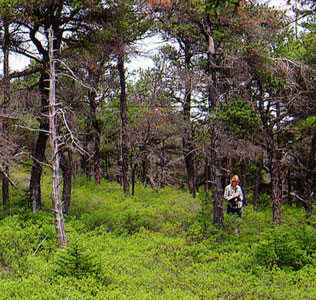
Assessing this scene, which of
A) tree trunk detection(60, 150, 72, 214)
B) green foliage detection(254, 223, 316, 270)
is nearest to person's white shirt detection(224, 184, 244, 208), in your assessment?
green foliage detection(254, 223, 316, 270)

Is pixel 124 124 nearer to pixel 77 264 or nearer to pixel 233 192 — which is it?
pixel 233 192

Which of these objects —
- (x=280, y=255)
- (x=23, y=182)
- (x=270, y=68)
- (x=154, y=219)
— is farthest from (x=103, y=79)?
(x=280, y=255)

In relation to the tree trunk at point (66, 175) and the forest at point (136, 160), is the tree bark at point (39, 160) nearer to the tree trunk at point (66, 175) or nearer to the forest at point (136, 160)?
the forest at point (136, 160)

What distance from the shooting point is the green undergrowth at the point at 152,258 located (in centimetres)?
649

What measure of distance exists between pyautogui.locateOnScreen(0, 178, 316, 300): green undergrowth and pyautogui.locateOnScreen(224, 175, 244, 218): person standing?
1.05 ft

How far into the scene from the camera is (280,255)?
845cm

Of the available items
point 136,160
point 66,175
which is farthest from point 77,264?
point 136,160

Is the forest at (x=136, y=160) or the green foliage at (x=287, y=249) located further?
the green foliage at (x=287, y=249)

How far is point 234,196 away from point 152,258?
365 cm

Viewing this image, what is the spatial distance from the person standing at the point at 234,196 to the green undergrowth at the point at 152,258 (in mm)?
319

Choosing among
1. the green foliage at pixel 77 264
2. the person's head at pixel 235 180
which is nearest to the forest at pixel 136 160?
the green foliage at pixel 77 264

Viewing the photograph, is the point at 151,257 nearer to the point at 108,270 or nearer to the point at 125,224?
the point at 108,270

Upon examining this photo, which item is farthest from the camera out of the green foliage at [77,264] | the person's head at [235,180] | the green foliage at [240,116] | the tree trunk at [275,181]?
the tree trunk at [275,181]

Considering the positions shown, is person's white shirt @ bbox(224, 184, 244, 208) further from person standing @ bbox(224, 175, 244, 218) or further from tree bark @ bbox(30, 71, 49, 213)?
tree bark @ bbox(30, 71, 49, 213)
